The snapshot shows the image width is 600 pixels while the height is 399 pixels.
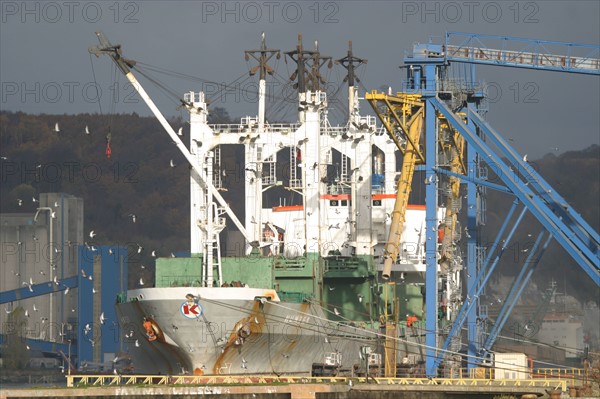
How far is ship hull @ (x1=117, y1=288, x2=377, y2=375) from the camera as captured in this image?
69.6m

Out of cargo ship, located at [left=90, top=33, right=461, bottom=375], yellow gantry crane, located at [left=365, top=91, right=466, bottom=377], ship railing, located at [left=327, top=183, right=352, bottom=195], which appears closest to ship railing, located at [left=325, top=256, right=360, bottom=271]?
cargo ship, located at [left=90, top=33, right=461, bottom=375]

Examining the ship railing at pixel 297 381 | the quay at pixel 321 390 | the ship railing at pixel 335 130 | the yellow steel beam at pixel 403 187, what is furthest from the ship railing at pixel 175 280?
the ship railing at pixel 335 130

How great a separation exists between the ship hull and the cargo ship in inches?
2.5

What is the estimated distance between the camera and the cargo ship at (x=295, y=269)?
70.1 metres

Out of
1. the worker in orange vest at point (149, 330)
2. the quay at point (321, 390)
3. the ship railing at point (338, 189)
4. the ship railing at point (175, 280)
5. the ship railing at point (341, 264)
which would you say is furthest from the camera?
the ship railing at point (338, 189)

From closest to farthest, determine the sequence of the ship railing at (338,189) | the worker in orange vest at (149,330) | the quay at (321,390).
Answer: the quay at (321,390) → the worker in orange vest at (149,330) → the ship railing at (338,189)

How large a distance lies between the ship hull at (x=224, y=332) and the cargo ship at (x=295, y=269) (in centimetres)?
6

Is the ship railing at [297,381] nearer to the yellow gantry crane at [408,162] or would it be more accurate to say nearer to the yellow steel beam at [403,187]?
the yellow gantry crane at [408,162]

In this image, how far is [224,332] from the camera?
69.8 m

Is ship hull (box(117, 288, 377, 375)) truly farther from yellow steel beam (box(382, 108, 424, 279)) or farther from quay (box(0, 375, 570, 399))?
quay (box(0, 375, 570, 399))

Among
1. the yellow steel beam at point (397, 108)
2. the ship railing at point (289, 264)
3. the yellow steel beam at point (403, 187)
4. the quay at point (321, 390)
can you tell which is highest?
the yellow steel beam at point (397, 108)

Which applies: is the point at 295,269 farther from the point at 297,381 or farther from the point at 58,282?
the point at 58,282

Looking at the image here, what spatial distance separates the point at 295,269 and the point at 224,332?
9.11 metres

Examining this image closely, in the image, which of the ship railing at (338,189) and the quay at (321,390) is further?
the ship railing at (338,189)
